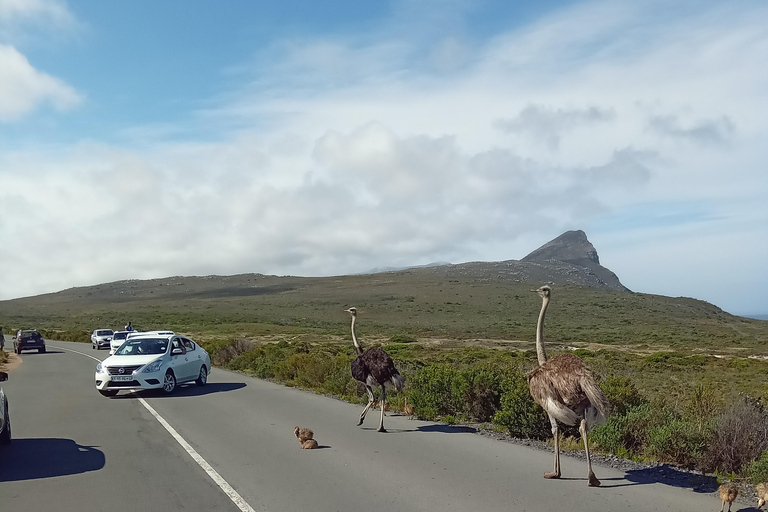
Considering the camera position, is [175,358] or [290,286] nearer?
[175,358]

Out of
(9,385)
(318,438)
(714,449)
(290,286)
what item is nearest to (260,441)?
(318,438)

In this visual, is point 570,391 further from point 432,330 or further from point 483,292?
point 483,292

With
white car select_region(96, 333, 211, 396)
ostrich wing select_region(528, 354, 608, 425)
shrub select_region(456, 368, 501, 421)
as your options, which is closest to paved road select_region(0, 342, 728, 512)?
ostrich wing select_region(528, 354, 608, 425)

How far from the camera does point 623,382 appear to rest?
42.9 feet

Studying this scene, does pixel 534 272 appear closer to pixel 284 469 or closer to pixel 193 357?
pixel 193 357

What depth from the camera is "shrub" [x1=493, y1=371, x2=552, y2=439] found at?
11016mm

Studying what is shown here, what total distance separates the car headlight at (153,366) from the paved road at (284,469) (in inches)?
113

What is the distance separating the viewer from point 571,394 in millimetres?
7602

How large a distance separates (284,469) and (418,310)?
85.8 meters

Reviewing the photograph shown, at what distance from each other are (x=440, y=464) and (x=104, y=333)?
47.5 meters

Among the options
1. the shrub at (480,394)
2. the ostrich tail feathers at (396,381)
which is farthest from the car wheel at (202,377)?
the ostrich tail feathers at (396,381)

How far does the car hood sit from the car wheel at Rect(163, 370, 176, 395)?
0.56 m

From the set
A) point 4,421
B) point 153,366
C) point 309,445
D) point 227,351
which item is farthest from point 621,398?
point 227,351

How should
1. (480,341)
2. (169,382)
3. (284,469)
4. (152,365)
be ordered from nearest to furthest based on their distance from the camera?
(284,469), (152,365), (169,382), (480,341)
